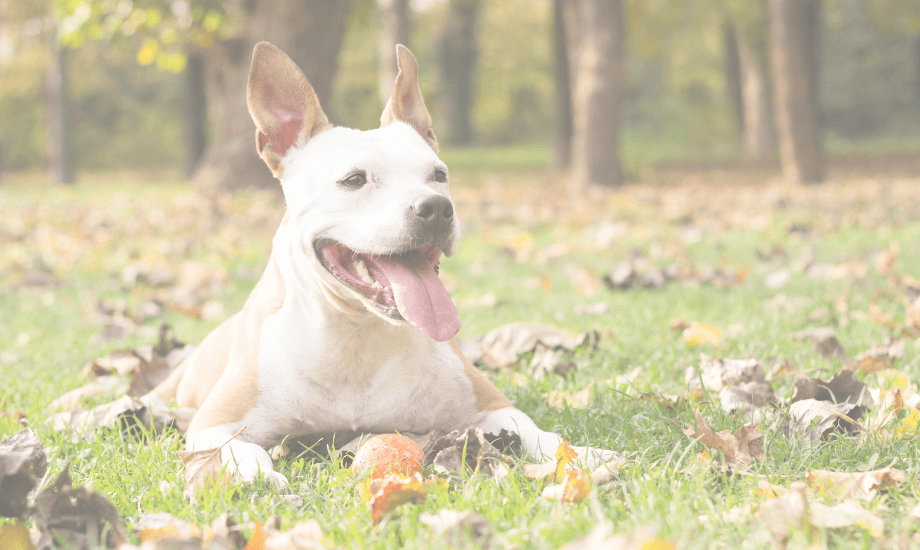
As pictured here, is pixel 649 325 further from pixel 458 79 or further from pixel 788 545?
pixel 458 79

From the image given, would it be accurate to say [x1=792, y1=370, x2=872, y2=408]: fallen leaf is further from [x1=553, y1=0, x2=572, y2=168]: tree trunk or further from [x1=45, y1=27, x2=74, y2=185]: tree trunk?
[x1=45, y1=27, x2=74, y2=185]: tree trunk

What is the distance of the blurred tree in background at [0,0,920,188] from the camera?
11602 mm

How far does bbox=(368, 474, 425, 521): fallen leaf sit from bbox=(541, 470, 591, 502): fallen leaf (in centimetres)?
35

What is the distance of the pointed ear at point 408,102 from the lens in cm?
307

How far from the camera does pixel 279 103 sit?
9.50 ft

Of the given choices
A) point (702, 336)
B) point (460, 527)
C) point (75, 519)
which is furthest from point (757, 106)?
point (75, 519)

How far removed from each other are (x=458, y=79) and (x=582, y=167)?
2456 cm

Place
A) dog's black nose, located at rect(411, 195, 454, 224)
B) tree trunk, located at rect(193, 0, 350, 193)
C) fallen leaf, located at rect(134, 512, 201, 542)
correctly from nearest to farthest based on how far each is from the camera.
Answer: fallen leaf, located at rect(134, 512, 201, 542), dog's black nose, located at rect(411, 195, 454, 224), tree trunk, located at rect(193, 0, 350, 193)

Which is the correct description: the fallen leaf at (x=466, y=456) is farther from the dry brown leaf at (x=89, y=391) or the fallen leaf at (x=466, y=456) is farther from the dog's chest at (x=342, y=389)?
the dry brown leaf at (x=89, y=391)

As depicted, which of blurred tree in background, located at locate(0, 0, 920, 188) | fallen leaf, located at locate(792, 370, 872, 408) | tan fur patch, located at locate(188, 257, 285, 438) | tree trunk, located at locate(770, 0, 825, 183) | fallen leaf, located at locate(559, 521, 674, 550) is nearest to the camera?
fallen leaf, located at locate(559, 521, 674, 550)

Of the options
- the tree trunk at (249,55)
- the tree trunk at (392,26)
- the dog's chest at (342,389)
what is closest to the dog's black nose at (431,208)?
the dog's chest at (342,389)

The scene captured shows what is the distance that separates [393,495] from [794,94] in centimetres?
1215

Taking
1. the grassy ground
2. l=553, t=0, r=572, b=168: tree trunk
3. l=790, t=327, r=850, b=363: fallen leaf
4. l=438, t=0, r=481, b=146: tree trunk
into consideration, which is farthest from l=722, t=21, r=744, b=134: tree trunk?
l=790, t=327, r=850, b=363: fallen leaf

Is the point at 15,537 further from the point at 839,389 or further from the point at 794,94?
the point at 794,94
